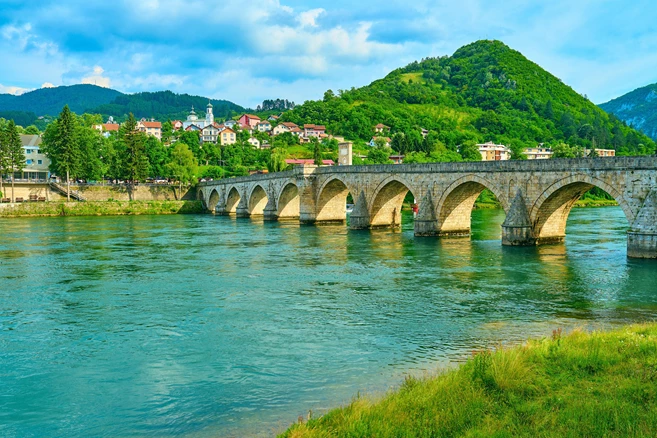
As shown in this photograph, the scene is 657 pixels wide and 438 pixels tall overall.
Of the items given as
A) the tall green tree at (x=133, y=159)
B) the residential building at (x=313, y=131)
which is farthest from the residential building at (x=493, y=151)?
the tall green tree at (x=133, y=159)

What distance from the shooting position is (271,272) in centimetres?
2803

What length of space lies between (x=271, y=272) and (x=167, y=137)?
118 m

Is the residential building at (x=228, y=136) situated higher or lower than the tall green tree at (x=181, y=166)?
higher

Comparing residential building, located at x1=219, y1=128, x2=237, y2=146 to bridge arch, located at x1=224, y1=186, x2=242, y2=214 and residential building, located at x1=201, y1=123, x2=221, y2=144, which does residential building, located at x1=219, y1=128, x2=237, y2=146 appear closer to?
residential building, located at x1=201, y1=123, x2=221, y2=144

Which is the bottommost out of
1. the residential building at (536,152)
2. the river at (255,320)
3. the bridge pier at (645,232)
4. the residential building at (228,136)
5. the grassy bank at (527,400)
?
the river at (255,320)

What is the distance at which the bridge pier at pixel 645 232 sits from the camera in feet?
89.8

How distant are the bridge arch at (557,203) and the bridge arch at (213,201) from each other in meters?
56.7

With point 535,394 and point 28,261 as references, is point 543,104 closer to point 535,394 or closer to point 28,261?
point 28,261

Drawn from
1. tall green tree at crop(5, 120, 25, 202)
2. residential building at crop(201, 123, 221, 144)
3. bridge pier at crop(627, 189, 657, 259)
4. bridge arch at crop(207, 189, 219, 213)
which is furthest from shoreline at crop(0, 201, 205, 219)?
residential building at crop(201, 123, 221, 144)

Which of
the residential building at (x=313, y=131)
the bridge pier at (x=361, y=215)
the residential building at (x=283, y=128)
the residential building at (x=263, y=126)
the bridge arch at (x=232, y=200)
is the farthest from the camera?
the residential building at (x=263, y=126)

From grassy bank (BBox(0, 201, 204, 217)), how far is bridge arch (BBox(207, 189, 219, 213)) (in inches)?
96.8

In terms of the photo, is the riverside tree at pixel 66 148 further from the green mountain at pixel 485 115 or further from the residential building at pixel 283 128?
the residential building at pixel 283 128

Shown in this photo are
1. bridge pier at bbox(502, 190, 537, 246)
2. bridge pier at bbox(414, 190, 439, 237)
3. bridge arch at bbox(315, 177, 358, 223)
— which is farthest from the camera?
bridge arch at bbox(315, 177, 358, 223)

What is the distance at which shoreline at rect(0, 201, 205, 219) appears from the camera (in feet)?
231
